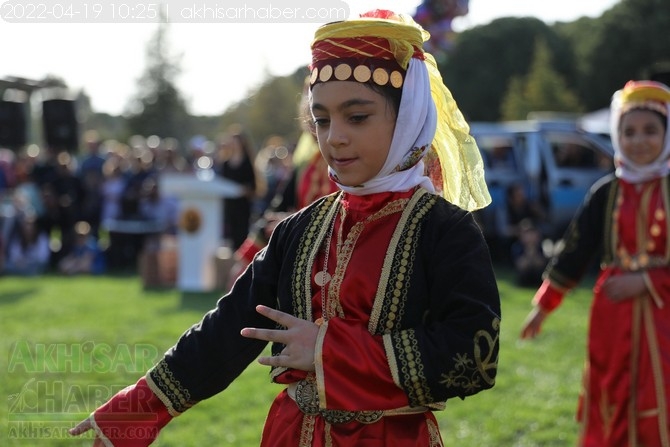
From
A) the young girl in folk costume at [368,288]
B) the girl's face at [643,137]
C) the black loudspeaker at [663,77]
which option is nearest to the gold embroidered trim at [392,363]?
the young girl in folk costume at [368,288]

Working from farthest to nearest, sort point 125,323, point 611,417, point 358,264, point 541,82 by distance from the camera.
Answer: point 541,82 → point 125,323 → point 611,417 → point 358,264

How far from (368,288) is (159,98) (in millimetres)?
49679

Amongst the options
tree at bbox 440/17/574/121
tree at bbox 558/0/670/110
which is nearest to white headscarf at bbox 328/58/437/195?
tree at bbox 558/0/670/110

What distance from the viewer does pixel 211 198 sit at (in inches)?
459

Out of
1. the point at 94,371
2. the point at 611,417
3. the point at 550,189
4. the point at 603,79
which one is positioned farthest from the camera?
the point at 603,79

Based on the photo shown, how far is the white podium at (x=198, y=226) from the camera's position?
37.7ft

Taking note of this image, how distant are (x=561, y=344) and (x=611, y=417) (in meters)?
3.41

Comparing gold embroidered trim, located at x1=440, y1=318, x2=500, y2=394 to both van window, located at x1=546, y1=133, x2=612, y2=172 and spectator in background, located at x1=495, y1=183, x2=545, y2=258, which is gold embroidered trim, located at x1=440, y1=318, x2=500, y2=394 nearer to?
spectator in background, located at x1=495, y1=183, x2=545, y2=258

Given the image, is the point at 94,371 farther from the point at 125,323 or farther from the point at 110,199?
the point at 110,199

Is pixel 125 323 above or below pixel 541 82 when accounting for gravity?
below

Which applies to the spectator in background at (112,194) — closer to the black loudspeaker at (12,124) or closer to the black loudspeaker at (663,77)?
the black loudspeaker at (12,124)

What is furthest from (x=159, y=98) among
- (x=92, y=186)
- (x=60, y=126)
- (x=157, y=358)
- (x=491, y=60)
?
(x=157, y=358)

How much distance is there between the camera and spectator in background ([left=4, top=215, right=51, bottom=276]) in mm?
13984

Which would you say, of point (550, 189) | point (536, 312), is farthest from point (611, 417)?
point (550, 189)
